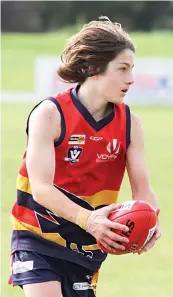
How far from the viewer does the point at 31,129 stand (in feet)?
16.7

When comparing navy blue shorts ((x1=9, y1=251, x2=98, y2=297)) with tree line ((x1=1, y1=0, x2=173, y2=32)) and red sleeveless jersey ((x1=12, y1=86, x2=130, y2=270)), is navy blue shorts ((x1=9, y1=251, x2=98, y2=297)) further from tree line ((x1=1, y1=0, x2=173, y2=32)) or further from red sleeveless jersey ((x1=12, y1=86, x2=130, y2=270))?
tree line ((x1=1, y1=0, x2=173, y2=32))

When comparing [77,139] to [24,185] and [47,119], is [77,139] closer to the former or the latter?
[47,119]

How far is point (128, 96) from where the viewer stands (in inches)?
1014

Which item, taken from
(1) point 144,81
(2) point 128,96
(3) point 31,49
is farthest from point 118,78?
(3) point 31,49

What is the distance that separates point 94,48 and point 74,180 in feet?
2.49

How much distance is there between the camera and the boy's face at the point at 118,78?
5148 mm

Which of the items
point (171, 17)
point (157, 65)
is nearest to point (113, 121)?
point (157, 65)

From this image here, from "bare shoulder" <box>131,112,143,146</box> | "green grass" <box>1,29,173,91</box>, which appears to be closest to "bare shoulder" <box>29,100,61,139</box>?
"bare shoulder" <box>131,112,143,146</box>

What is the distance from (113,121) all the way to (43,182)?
25.0 inches

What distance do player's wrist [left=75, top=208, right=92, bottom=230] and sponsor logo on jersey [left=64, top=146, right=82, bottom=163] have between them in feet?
1.35

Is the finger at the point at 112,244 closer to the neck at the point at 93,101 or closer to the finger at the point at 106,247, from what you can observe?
the finger at the point at 106,247

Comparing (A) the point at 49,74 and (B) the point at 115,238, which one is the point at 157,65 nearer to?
(A) the point at 49,74

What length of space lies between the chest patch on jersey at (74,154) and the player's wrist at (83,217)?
411mm

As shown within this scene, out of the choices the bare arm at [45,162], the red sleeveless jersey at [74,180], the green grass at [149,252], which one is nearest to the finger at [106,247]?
the bare arm at [45,162]
